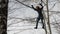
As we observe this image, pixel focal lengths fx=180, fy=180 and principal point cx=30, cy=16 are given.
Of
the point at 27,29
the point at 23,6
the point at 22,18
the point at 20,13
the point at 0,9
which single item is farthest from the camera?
the point at 23,6

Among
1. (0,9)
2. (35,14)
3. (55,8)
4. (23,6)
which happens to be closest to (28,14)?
(35,14)

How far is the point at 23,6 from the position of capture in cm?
956

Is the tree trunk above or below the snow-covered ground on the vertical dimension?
above

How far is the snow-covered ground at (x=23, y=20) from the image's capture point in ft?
23.0

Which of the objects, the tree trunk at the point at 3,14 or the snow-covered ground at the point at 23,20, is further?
the snow-covered ground at the point at 23,20

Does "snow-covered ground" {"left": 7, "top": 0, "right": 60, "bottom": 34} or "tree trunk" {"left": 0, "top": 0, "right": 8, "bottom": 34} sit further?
"snow-covered ground" {"left": 7, "top": 0, "right": 60, "bottom": 34}

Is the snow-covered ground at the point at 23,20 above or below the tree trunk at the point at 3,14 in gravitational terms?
below

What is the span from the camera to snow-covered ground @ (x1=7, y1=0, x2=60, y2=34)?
276 inches

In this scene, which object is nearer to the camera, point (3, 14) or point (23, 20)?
point (3, 14)

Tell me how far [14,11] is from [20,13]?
33 cm

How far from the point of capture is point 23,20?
819 centimetres

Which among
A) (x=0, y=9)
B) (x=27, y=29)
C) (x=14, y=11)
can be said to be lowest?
(x=27, y=29)

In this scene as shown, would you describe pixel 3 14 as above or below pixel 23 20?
above

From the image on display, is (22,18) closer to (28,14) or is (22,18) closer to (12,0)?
(28,14)
